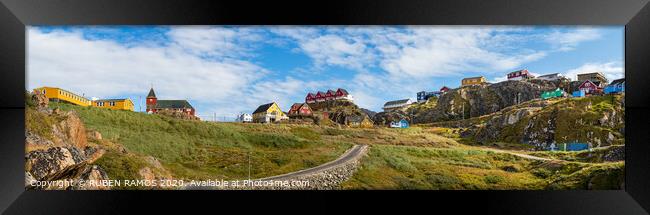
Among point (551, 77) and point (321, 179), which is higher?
point (551, 77)

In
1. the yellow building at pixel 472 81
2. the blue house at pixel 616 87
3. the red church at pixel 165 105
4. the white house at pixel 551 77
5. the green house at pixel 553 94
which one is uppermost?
the white house at pixel 551 77

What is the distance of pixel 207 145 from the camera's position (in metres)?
6.26

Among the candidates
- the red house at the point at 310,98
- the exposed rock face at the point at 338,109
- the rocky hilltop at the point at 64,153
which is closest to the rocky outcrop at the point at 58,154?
the rocky hilltop at the point at 64,153

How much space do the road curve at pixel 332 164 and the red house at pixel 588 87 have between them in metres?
3.16

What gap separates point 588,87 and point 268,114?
180 inches

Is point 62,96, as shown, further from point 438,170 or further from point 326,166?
point 438,170

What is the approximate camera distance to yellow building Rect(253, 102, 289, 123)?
6.11m

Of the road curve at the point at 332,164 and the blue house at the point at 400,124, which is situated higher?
the blue house at the point at 400,124

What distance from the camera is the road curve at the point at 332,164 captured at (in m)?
6.02

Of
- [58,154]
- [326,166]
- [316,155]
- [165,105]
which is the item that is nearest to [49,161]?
[58,154]

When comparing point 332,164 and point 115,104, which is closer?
point 115,104

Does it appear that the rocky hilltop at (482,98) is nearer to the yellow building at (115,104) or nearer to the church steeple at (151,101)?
the church steeple at (151,101)

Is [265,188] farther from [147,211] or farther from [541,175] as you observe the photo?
[541,175]
